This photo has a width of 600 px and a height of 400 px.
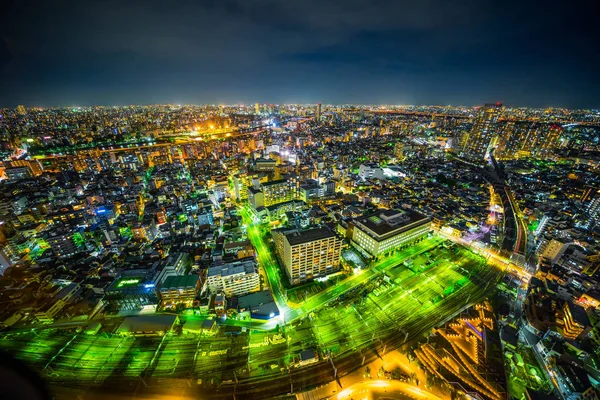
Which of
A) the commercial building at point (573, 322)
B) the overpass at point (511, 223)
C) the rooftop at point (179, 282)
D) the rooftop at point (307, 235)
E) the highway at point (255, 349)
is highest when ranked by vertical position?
the rooftop at point (307, 235)

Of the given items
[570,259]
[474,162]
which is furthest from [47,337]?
[474,162]

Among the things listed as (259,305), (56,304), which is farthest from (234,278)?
(56,304)

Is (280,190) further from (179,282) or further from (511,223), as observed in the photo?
(511,223)

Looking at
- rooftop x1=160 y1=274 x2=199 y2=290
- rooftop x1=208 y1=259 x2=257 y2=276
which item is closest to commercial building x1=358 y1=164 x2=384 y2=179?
rooftop x1=208 y1=259 x2=257 y2=276

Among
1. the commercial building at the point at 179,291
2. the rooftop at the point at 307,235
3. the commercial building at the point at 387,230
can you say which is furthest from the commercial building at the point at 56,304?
the commercial building at the point at 387,230

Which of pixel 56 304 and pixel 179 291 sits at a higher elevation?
pixel 179 291

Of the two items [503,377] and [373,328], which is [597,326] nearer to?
[503,377]

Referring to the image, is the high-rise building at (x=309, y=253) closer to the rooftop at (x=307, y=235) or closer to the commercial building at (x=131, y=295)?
the rooftop at (x=307, y=235)
